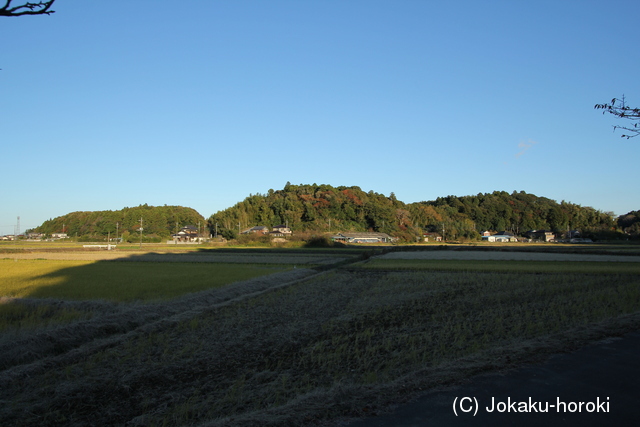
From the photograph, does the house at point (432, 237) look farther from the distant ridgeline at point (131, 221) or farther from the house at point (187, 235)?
the distant ridgeline at point (131, 221)

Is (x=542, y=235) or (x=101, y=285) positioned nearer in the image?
(x=101, y=285)

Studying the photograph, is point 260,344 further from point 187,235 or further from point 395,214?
point 187,235

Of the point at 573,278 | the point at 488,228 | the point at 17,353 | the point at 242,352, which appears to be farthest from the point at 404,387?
the point at 488,228

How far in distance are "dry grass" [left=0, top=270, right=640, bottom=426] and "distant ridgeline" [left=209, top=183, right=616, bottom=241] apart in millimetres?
62601

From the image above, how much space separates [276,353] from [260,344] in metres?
0.72

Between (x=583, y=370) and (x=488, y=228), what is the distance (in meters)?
118

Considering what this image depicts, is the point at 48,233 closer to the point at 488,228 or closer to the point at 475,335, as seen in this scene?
the point at 488,228

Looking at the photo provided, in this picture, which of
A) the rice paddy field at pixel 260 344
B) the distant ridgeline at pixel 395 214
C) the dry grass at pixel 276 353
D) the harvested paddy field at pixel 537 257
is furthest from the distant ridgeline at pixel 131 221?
the dry grass at pixel 276 353

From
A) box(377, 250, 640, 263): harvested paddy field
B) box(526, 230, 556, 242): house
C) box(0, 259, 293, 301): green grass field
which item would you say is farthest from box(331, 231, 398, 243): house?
box(0, 259, 293, 301): green grass field

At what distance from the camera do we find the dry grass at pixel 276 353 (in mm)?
4992

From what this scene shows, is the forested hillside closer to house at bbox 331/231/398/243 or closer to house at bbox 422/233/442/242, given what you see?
house at bbox 422/233/442/242

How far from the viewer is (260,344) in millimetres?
8047

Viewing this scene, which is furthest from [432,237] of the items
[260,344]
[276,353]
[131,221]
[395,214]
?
[276,353]

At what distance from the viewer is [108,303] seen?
440 inches
